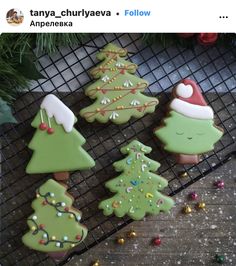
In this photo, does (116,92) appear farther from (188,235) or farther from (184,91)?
(188,235)

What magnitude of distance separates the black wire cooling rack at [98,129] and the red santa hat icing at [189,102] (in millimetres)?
60

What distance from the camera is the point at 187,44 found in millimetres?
1302

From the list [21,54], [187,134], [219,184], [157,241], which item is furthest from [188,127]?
[21,54]

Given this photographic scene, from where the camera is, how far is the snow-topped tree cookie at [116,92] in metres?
1.24

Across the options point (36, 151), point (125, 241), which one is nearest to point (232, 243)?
point (125, 241)

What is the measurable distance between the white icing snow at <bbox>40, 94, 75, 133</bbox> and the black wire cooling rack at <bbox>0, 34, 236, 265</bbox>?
6cm

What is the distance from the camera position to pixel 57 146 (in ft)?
4.04

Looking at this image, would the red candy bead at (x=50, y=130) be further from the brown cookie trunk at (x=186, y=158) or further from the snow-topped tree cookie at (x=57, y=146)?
the brown cookie trunk at (x=186, y=158)

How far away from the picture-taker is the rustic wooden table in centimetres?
131

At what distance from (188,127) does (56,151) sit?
A: 0.97 ft

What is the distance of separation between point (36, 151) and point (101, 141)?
0.51 ft

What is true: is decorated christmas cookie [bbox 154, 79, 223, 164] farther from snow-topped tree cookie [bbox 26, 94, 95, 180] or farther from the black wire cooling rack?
snow-topped tree cookie [bbox 26, 94, 95, 180]

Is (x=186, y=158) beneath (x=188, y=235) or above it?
above

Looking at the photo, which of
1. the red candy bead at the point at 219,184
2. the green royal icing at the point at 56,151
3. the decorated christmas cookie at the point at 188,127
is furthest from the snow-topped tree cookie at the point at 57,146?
the red candy bead at the point at 219,184
